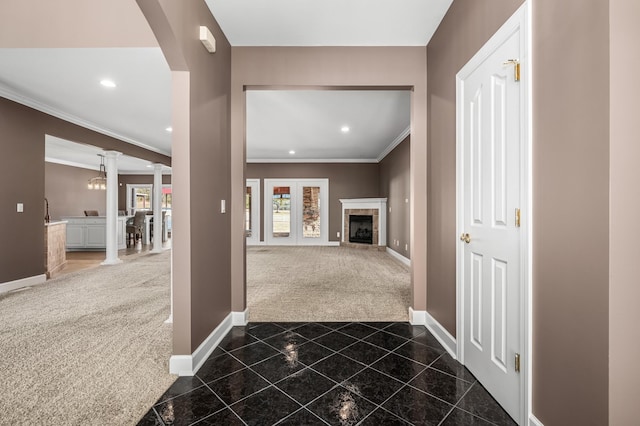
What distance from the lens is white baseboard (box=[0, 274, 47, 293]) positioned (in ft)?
13.2

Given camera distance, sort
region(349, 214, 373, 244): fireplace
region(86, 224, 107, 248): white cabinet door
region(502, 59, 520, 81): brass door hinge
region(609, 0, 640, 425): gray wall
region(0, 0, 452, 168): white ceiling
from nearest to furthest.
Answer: region(609, 0, 640, 425): gray wall < region(502, 59, 520, 81): brass door hinge < region(0, 0, 452, 168): white ceiling < region(86, 224, 107, 248): white cabinet door < region(349, 214, 373, 244): fireplace

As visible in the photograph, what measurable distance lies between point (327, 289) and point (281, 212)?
546cm

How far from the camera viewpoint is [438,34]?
2498mm

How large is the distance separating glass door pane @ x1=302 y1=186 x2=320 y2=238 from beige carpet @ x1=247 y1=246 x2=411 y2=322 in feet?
8.00

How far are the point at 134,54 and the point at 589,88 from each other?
12.4 ft

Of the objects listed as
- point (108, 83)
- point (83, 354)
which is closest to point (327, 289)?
point (83, 354)

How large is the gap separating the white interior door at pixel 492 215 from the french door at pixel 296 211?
709cm

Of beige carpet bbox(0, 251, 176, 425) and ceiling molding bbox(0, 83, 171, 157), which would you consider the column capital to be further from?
beige carpet bbox(0, 251, 176, 425)

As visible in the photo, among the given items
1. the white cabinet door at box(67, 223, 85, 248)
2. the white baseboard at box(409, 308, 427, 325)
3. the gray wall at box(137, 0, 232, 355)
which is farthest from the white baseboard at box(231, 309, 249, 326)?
the white cabinet door at box(67, 223, 85, 248)

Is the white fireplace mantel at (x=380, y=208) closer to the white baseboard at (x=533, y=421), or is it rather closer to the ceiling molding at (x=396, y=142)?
the ceiling molding at (x=396, y=142)

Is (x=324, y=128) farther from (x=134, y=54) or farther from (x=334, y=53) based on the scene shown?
(x=134, y=54)

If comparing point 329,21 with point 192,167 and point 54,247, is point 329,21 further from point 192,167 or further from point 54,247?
point 54,247

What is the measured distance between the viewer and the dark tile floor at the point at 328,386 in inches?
61.2

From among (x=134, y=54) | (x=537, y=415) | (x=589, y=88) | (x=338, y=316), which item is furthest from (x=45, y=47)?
(x=537, y=415)
